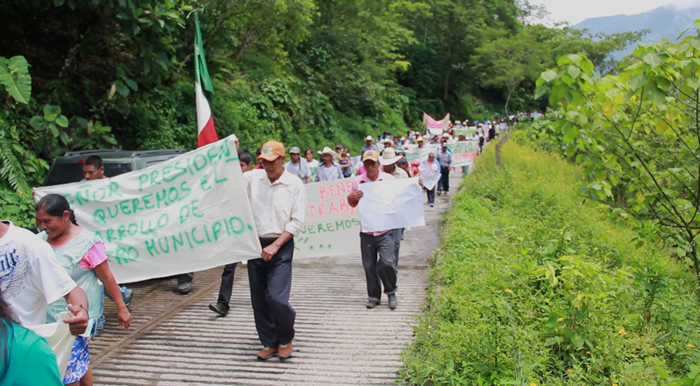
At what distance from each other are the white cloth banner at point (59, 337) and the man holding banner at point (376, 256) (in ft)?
12.9

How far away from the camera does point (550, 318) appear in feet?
15.2

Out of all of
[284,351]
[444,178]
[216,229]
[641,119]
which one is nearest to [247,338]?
[284,351]

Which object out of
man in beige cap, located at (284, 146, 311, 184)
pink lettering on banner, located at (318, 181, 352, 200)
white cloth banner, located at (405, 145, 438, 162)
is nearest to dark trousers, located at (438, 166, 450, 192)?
white cloth banner, located at (405, 145, 438, 162)

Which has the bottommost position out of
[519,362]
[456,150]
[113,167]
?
[456,150]

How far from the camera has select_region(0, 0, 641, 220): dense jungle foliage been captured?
10359 mm

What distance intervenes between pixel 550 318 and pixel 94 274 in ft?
11.1

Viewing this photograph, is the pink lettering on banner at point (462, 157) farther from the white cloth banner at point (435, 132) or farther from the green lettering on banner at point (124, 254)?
the green lettering on banner at point (124, 254)

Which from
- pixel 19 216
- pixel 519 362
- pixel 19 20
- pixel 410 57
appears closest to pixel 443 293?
pixel 519 362

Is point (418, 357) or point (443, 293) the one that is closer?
point (418, 357)

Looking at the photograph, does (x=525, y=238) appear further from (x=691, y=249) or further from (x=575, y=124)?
(x=575, y=124)

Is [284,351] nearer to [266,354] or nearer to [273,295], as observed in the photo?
[266,354]

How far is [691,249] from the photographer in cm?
655

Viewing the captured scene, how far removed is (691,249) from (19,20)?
40.4 ft

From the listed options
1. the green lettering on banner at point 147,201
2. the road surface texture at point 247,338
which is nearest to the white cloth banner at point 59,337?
the road surface texture at point 247,338
